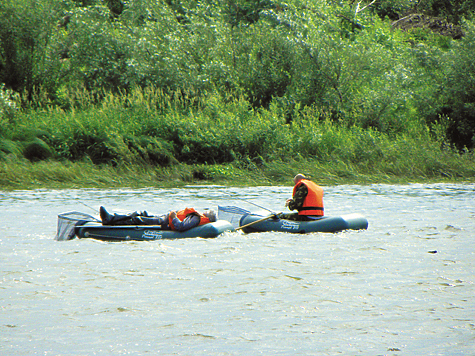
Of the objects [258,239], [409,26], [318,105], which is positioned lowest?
[258,239]

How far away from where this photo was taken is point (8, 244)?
8.92 meters

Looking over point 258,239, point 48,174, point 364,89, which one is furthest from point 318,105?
point 258,239

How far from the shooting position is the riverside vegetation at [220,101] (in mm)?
19125

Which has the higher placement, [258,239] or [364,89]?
[364,89]

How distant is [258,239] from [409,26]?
28.1m

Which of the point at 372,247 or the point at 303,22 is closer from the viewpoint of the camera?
the point at 372,247

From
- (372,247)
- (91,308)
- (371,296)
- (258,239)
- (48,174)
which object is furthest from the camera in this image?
(48,174)

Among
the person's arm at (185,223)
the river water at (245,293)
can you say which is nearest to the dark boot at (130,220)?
the person's arm at (185,223)

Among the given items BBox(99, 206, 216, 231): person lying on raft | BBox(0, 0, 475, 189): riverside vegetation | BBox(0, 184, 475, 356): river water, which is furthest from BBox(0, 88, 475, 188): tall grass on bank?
BBox(99, 206, 216, 231): person lying on raft

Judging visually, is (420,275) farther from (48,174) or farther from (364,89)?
(364,89)

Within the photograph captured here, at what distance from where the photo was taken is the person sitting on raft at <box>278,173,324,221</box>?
10.1 meters

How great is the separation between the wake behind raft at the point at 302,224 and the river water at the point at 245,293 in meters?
0.17

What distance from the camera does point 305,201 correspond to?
10.2m

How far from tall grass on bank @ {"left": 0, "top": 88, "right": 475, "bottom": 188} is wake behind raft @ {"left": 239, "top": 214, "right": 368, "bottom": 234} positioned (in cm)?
824
